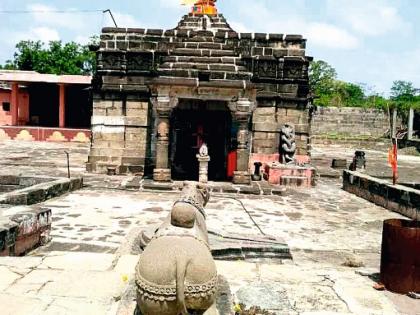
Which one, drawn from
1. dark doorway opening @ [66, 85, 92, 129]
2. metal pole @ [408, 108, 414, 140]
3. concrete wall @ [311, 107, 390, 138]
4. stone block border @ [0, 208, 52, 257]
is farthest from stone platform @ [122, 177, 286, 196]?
concrete wall @ [311, 107, 390, 138]

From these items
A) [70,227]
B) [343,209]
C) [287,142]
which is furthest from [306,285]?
[287,142]

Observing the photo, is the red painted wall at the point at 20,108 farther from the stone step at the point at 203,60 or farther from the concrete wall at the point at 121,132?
the stone step at the point at 203,60

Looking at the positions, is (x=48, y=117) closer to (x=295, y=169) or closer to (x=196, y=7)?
(x=196, y=7)

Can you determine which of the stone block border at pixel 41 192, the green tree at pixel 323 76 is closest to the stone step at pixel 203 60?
the stone block border at pixel 41 192

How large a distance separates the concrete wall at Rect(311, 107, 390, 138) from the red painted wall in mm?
22545

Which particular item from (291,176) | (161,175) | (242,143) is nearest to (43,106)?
(161,175)

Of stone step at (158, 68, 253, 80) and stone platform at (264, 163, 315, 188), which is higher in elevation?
stone step at (158, 68, 253, 80)

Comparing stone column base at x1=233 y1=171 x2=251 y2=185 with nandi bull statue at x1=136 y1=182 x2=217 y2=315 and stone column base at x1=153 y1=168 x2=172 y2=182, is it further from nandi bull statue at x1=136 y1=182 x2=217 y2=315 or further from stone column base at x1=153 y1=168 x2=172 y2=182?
nandi bull statue at x1=136 y1=182 x2=217 y2=315

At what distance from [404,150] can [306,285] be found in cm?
3099

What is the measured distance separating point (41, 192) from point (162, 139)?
4.12m

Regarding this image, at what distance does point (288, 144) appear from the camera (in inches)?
547

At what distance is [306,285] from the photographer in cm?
469

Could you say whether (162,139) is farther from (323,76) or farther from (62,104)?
(323,76)

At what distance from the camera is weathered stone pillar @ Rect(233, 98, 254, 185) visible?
12.5 m
